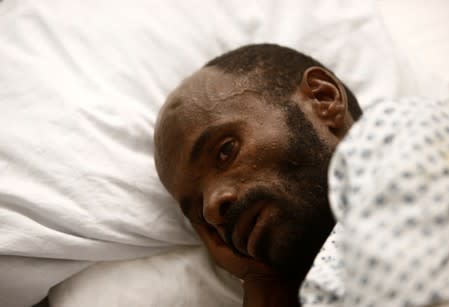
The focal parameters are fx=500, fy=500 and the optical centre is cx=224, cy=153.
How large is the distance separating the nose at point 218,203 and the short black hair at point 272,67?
0.18 m

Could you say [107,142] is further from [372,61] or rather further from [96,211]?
[372,61]

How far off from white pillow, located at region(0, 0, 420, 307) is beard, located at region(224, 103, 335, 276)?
0.26 m

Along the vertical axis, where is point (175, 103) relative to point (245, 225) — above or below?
above

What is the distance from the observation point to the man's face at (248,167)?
776 mm

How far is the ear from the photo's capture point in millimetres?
858

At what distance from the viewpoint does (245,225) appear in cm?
80

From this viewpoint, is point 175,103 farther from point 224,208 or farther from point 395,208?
point 395,208

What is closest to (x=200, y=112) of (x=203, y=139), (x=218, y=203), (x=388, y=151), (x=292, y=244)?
(x=203, y=139)

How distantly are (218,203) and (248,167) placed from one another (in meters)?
0.08

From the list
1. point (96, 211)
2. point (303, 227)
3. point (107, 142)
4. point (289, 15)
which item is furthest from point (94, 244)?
point (289, 15)

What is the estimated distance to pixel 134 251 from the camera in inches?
38.3

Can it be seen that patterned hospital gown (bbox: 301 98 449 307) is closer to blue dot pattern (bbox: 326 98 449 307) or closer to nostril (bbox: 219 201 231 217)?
blue dot pattern (bbox: 326 98 449 307)

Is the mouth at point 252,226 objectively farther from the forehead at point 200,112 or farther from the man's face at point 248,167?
the forehead at point 200,112

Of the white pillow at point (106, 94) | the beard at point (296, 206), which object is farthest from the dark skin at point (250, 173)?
the white pillow at point (106, 94)
